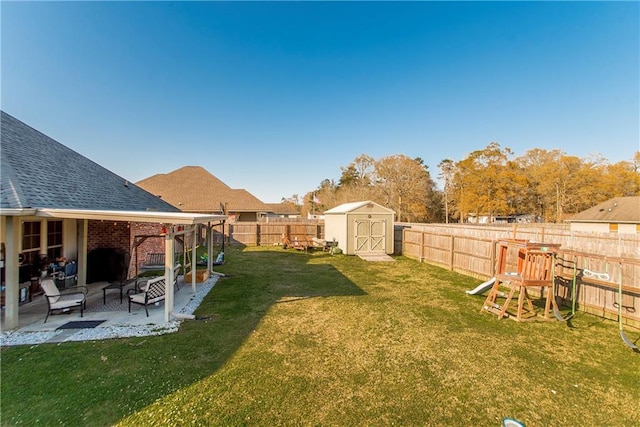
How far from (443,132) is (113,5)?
23625 mm

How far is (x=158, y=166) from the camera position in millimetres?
24703

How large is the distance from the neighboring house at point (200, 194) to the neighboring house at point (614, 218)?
28.1 metres

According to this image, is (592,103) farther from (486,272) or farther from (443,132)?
(486,272)

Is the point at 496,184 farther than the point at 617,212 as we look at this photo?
Yes

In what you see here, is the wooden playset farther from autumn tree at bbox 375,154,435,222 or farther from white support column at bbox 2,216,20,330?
autumn tree at bbox 375,154,435,222

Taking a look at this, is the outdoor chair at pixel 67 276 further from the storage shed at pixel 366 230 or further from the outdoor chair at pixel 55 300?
the storage shed at pixel 366 230

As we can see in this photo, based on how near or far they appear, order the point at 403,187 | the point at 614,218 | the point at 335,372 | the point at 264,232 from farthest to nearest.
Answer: the point at 403,187
the point at 614,218
the point at 264,232
the point at 335,372

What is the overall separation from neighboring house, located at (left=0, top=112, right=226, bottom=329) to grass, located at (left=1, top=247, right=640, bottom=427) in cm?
180

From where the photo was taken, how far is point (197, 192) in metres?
22.5

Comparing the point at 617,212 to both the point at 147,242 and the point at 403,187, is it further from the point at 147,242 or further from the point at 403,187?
the point at 147,242

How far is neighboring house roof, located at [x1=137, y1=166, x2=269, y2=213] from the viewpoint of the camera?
21.4 meters

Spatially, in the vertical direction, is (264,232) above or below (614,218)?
below

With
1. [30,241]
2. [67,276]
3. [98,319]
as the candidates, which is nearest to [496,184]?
[98,319]

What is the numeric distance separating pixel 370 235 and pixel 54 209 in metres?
12.8
